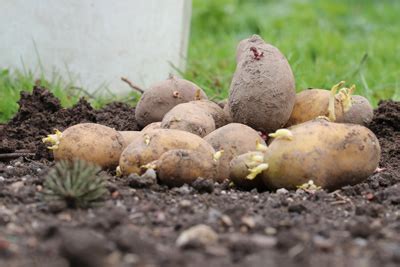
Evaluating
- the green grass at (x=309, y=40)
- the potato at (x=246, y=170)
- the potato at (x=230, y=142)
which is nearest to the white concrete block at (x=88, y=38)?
the green grass at (x=309, y=40)

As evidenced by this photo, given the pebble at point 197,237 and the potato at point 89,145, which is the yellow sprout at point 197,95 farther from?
the pebble at point 197,237

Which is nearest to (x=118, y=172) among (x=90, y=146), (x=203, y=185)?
(x=90, y=146)

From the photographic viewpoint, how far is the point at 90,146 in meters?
2.94

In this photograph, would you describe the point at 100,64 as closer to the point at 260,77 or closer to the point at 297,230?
the point at 260,77

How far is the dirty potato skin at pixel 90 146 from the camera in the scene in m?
2.94

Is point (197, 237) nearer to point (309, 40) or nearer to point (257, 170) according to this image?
point (257, 170)

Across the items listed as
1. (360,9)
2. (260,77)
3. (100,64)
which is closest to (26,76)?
(100,64)

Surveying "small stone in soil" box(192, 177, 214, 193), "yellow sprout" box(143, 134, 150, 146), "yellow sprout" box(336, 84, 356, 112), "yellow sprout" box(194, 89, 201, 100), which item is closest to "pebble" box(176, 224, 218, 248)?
"small stone in soil" box(192, 177, 214, 193)

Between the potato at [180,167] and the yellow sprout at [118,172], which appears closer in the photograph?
the potato at [180,167]

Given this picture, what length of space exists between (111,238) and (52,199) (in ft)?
1.44

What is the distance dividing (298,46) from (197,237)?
169 inches

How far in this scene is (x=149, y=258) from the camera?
1.78 meters

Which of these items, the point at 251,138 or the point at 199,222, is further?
the point at 251,138

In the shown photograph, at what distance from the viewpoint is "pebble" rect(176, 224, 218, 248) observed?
1.90m
